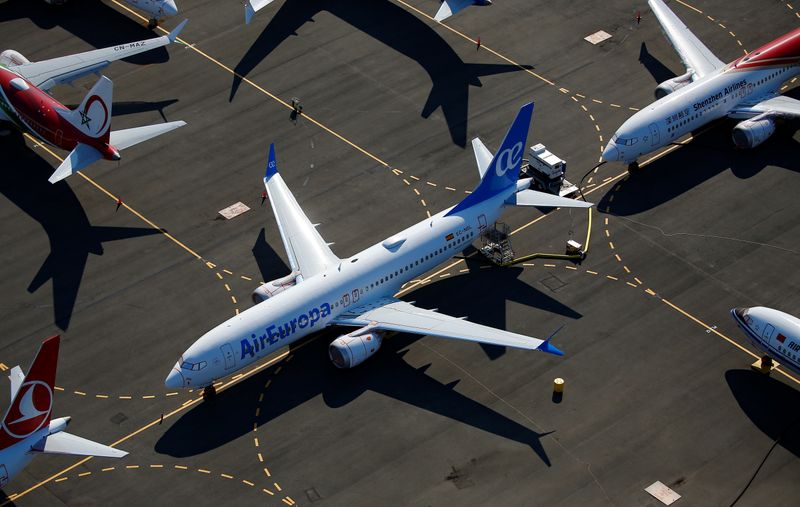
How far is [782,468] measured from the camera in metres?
68.6

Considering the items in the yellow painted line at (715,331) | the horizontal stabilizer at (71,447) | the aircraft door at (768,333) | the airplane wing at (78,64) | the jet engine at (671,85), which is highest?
the airplane wing at (78,64)

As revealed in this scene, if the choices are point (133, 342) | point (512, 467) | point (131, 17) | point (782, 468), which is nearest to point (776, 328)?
point (782, 468)

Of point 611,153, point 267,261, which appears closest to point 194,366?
point 267,261

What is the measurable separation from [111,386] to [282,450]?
1328cm

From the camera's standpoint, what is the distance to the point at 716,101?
9381 centimetres

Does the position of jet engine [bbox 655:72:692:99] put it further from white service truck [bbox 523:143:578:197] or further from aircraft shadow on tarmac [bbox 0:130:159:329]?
aircraft shadow on tarmac [bbox 0:130:159:329]

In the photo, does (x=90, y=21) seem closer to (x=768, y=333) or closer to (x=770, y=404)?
(x=768, y=333)

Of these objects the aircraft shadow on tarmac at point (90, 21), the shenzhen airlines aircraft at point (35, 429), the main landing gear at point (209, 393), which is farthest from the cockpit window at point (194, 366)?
the aircraft shadow on tarmac at point (90, 21)

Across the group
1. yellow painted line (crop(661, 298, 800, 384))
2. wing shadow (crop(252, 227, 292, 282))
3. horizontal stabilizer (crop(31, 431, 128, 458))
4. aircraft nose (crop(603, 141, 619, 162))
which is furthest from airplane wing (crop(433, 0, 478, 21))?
horizontal stabilizer (crop(31, 431, 128, 458))

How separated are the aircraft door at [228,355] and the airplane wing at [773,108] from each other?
1932 inches

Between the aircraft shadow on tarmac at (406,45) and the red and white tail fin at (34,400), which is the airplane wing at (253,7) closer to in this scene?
the aircraft shadow on tarmac at (406,45)

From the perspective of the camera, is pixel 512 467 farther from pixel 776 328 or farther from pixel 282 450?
pixel 776 328

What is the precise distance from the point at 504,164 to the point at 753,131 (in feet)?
81.6

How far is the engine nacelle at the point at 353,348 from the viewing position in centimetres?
7406
